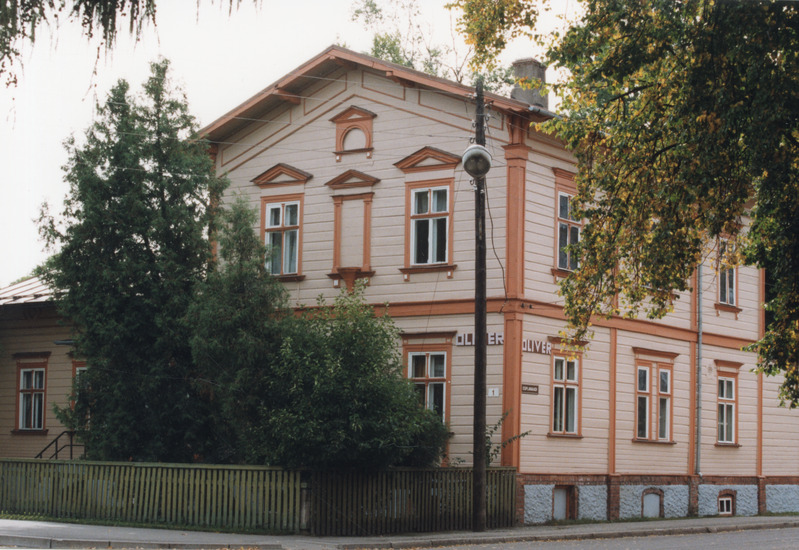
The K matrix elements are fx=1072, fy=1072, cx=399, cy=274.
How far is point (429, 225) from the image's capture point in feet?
85.1

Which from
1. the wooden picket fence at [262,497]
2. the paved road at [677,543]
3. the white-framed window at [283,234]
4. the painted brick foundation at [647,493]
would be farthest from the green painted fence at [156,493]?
the white-framed window at [283,234]

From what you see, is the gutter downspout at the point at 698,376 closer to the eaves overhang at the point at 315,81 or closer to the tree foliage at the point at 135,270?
the eaves overhang at the point at 315,81

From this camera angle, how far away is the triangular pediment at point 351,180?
87.9ft

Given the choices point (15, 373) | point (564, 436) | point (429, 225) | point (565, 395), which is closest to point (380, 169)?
point (429, 225)

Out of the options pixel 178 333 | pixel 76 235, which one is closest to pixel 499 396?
pixel 178 333

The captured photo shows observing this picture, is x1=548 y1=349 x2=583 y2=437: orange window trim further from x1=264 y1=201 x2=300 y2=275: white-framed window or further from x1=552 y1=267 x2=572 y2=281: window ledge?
x1=264 y1=201 x2=300 y2=275: white-framed window

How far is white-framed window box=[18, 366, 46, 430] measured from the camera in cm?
3162

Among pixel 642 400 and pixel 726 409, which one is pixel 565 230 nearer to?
pixel 642 400

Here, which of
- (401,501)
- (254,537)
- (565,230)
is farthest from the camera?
(565,230)

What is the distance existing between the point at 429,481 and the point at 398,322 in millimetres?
5178

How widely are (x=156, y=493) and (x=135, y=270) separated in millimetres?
5356

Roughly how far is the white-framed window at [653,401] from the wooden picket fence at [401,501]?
20.7 feet

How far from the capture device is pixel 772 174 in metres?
14.3

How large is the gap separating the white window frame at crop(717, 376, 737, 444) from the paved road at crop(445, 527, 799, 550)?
23.7ft
